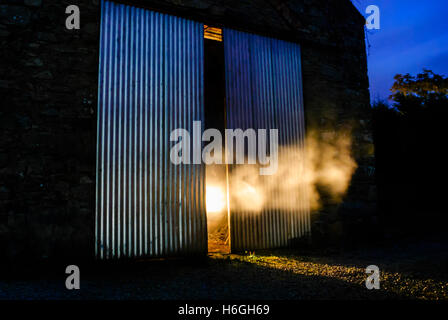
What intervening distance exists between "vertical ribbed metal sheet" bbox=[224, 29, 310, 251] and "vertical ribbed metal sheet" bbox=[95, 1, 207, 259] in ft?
2.69

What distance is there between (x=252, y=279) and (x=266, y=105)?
3588 mm

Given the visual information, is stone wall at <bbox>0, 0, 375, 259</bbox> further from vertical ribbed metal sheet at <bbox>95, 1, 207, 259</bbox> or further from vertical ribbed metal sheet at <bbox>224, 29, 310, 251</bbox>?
vertical ribbed metal sheet at <bbox>224, 29, 310, 251</bbox>

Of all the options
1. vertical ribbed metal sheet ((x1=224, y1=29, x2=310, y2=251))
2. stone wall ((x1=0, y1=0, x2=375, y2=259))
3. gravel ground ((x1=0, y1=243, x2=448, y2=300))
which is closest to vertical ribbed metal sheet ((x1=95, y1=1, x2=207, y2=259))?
stone wall ((x1=0, y1=0, x2=375, y2=259))

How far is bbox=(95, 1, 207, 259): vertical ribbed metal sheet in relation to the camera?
4445mm

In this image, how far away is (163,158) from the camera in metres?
4.83

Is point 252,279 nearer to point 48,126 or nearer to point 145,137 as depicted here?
point 145,137

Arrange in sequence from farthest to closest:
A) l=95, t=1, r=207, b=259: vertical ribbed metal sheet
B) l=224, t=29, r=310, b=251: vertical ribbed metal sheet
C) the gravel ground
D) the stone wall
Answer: l=224, t=29, r=310, b=251: vertical ribbed metal sheet, l=95, t=1, r=207, b=259: vertical ribbed metal sheet, the stone wall, the gravel ground

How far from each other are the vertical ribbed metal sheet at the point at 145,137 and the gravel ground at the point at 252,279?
47 cm

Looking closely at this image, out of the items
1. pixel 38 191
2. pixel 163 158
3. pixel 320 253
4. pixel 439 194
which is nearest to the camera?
pixel 38 191

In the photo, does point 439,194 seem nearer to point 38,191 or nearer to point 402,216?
point 402,216

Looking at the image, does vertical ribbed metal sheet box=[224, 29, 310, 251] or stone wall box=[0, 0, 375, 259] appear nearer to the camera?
stone wall box=[0, 0, 375, 259]

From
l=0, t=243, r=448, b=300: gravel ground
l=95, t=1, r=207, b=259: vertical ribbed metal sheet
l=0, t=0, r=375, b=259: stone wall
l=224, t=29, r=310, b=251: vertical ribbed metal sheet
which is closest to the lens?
l=0, t=243, r=448, b=300: gravel ground
